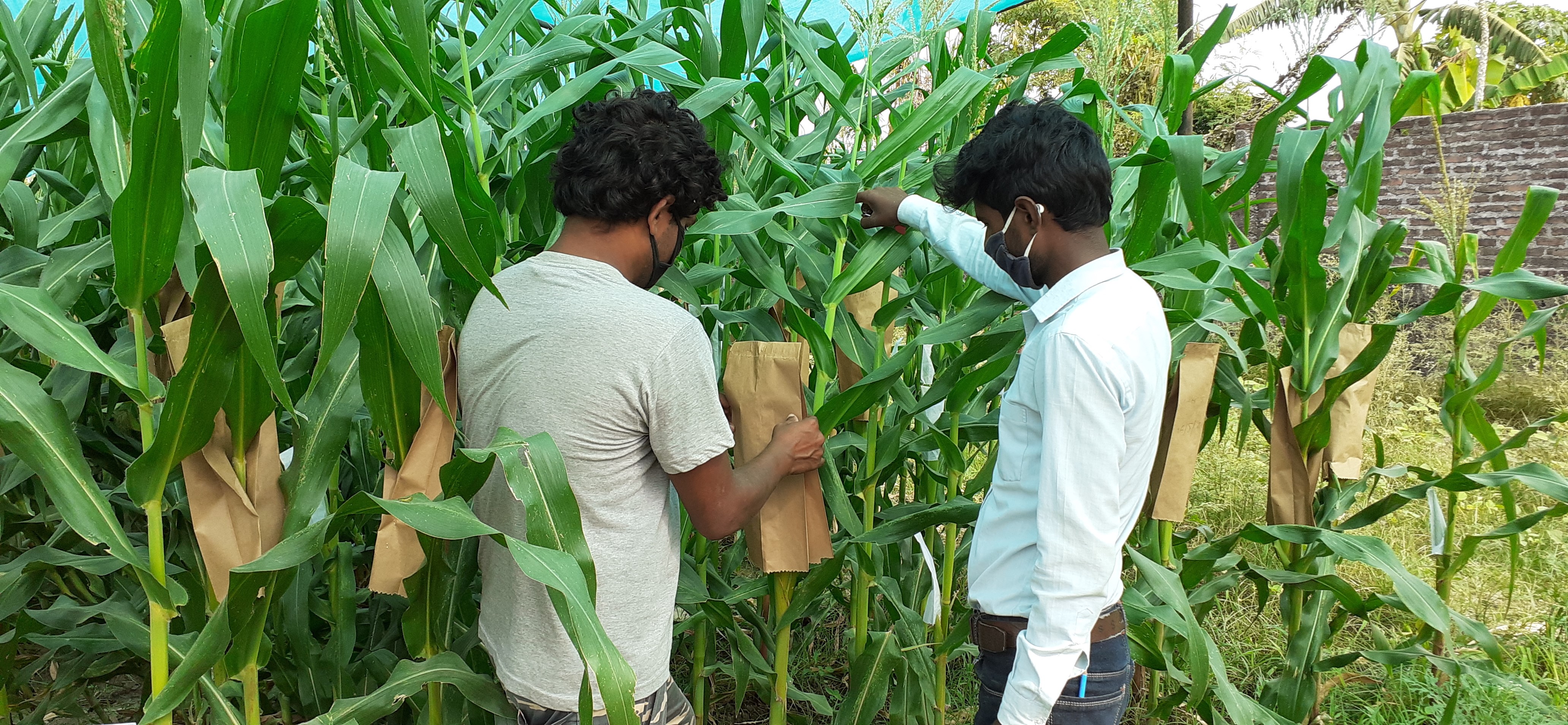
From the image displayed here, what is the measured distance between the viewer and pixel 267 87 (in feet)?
3.37

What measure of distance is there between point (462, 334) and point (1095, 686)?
1.06 meters

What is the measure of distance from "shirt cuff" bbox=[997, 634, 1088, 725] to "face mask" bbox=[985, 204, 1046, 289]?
1.71ft

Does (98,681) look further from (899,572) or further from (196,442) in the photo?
(899,572)

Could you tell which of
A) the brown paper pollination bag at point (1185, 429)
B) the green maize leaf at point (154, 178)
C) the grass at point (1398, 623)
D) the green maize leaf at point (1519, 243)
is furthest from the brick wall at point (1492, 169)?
the green maize leaf at point (154, 178)

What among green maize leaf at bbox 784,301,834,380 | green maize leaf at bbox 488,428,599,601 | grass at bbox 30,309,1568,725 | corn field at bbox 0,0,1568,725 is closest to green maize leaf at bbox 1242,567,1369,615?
corn field at bbox 0,0,1568,725

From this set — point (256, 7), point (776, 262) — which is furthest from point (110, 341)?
point (776, 262)

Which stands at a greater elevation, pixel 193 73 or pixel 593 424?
pixel 193 73

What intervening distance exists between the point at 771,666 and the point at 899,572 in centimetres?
36

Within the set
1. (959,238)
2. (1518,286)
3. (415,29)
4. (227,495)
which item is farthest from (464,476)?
(1518,286)

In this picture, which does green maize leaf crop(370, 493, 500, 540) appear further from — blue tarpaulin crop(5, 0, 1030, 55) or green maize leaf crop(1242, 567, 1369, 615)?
green maize leaf crop(1242, 567, 1369, 615)

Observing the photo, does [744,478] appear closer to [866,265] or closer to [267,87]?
→ [866,265]

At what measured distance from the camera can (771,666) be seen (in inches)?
81.9

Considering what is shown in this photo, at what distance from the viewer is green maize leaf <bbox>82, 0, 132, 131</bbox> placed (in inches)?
37.4

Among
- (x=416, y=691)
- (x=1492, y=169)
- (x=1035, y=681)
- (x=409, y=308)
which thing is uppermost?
(x=409, y=308)
